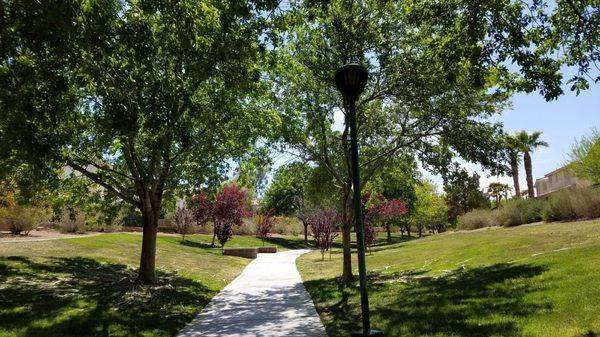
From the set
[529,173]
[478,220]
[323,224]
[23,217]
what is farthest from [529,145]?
[23,217]

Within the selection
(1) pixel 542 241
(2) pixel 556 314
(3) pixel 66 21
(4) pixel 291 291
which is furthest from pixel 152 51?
(1) pixel 542 241

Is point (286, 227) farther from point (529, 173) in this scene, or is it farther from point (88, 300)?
point (88, 300)

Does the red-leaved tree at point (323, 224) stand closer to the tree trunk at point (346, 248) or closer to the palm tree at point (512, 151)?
the tree trunk at point (346, 248)

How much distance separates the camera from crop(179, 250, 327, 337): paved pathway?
8.66 meters

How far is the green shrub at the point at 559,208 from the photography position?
2384 centimetres

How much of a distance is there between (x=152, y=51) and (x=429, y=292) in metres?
7.97

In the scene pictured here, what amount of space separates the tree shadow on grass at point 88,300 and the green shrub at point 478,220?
26009mm

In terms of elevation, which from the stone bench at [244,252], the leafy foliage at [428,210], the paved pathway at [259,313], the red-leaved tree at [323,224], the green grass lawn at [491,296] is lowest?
the paved pathway at [259,313]

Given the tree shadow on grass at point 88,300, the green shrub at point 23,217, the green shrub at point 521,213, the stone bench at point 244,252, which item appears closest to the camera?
the tree shadow on grass at point 88,300

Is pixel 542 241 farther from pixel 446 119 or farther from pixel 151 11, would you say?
pixel 151 11

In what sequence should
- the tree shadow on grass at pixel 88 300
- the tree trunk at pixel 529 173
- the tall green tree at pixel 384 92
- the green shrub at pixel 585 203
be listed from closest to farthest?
the tree shadow on grass at pixel 88 300 → the tall green tree at pixel 384 92 → the green shrub at pixel 585 203 → the tree trunk at pixel 529 173

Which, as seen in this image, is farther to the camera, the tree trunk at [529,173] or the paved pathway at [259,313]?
the tree trunk at [529,173]

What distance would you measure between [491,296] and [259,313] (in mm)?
4728

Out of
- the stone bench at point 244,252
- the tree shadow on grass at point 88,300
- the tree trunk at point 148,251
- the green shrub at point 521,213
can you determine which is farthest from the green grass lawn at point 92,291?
the green shrub at point 521,213
